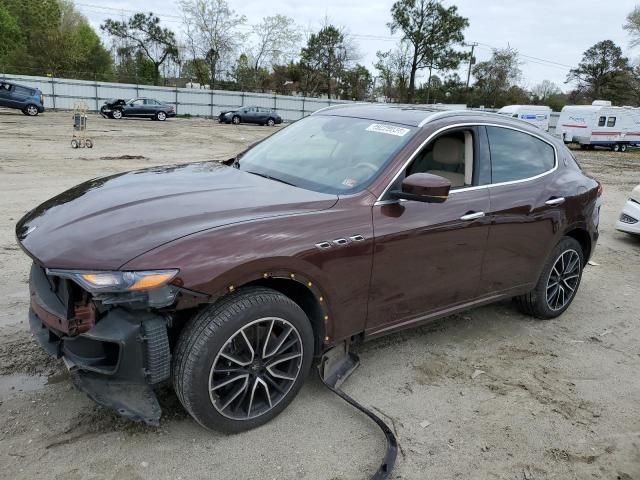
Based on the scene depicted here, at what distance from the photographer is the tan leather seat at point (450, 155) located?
3.87 m

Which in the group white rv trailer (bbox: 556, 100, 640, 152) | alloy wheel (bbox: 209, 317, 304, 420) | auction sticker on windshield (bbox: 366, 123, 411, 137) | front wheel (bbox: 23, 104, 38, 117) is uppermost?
white rv trailer (bbox: 556, 100, 640, 152)

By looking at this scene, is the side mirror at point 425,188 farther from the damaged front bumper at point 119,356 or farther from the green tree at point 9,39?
the green tree at point 9,39

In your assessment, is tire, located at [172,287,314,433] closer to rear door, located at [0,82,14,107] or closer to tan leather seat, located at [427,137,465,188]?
tan leather seat, located at [427,137,465,188]

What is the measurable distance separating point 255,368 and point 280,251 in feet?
2.18

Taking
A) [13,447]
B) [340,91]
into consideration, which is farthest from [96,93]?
[13,447]

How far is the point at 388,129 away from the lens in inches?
148

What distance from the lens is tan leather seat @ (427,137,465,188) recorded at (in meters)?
3.87

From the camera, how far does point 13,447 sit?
2.70 metres

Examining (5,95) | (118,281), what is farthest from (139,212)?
(5,95)

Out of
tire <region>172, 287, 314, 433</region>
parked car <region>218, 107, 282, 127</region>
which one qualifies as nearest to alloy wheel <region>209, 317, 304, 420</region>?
tire <region>172, 287, 314, 433</region>

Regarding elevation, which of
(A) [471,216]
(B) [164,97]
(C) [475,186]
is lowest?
(A) [471,216]

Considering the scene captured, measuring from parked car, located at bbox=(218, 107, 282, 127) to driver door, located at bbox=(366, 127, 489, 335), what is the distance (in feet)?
110

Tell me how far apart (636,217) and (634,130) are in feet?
98.2

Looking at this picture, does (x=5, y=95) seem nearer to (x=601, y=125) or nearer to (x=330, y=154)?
(x=330, y=154)
